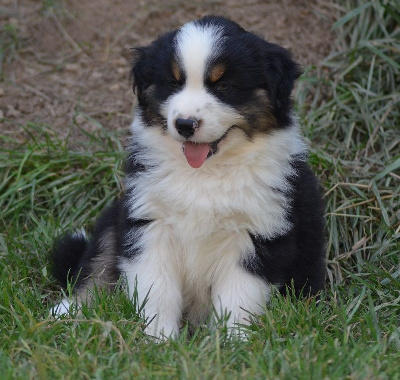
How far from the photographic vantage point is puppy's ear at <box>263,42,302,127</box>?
13.3ft

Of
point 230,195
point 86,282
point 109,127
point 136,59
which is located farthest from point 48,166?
point 230,195

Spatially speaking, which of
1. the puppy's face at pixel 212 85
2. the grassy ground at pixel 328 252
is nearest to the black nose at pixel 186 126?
the puppy's face at pixel 212 85

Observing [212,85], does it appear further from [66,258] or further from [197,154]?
[66,258]

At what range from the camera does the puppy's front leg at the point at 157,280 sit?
4094 mm

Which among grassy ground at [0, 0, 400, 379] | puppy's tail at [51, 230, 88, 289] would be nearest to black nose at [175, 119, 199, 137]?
grassy ground at [0, 0, 400, 379]

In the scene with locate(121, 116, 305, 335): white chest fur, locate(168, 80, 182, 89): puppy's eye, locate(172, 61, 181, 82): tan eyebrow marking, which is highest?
locate(172, 61, 181, 82): tan eyebrow marking

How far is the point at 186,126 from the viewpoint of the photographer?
12.5 ft

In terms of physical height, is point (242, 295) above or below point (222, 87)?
below

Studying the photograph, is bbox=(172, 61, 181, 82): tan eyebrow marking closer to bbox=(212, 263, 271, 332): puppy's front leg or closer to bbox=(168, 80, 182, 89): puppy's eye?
bbox=(168, 80, 182, 89): puppy's eye

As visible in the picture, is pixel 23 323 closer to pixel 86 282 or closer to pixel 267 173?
pixel 86 282

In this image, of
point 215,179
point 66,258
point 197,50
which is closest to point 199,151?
point 215,179

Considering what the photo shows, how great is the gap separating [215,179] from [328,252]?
147 cm

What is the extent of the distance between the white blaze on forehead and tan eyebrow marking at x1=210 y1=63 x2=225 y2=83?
44 mm

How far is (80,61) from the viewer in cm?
688
